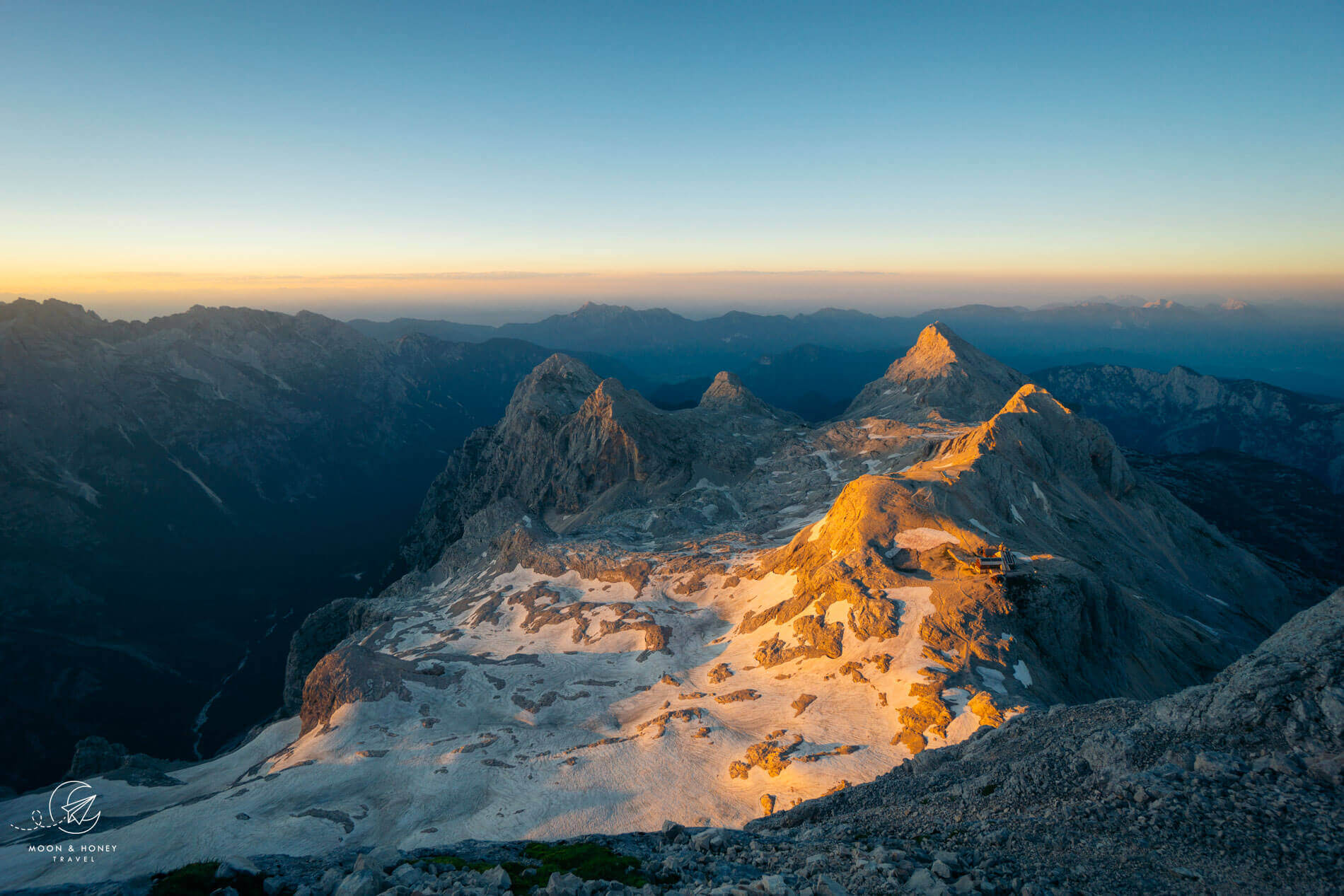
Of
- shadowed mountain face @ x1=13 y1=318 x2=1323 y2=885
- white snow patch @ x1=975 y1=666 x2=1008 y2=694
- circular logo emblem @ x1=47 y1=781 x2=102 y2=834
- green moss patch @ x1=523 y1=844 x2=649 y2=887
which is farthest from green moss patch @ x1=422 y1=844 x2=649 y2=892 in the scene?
circular logo emblem @ x1=47 y1=781 x2=102 y2=834

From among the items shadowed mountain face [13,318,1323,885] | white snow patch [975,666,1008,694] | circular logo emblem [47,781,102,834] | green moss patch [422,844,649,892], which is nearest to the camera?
green moss patch [422,844,649,892]

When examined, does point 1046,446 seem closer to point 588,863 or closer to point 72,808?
point 588,863

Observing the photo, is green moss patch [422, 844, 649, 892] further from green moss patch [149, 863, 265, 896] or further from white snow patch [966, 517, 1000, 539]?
white snow patch [966, 517, 1000, 539]

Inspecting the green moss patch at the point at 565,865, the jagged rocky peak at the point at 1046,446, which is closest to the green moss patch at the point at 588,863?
the green moss patch at the point at 565,865

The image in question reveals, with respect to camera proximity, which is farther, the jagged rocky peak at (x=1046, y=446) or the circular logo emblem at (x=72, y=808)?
the jagged rocky peak at (x=1046, y=446)

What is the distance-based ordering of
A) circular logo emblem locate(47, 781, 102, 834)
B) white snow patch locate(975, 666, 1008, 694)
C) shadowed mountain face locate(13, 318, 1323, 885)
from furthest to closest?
1. circular logo emblem locate(47, 781, 102, 834)
2. white snow patch locate(975, 666, 1008, 694)
3. shadowed mountain face locate(13, 318, 1323, 885)

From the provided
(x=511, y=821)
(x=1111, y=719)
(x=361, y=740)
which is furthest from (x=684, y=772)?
(x=361, y=740)

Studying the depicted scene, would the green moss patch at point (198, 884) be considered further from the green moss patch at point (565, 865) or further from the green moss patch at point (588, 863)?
the green moss patch at point (588, 863)

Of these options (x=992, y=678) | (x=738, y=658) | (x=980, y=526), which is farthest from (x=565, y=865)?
(x=980, y=526)
